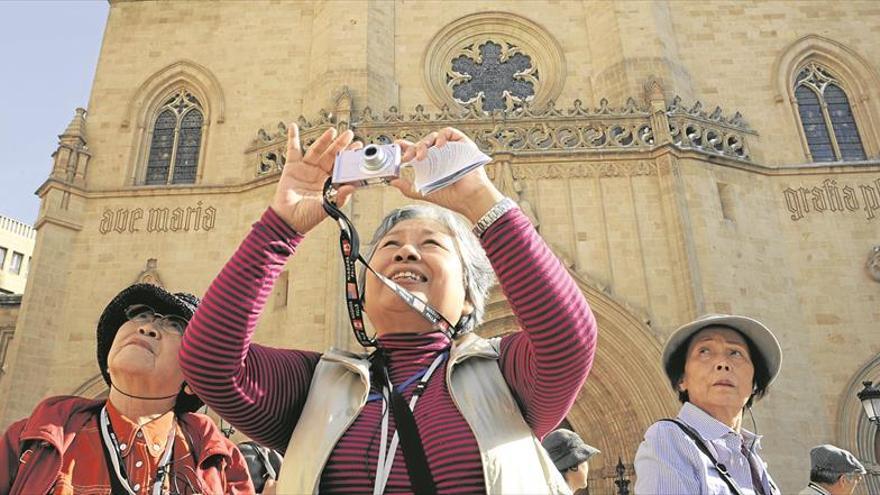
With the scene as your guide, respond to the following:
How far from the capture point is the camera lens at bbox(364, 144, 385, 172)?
1.66 metres

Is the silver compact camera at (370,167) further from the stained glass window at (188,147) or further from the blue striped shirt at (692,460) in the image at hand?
the stained glass window at (188,147)

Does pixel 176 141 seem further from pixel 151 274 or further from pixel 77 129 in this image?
pixel 151 274

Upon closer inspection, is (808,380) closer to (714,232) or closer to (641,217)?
(714,232)

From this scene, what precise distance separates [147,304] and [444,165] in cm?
149

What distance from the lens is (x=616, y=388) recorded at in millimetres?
10219

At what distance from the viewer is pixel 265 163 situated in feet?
41.1

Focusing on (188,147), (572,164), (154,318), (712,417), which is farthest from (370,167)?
(188,147)

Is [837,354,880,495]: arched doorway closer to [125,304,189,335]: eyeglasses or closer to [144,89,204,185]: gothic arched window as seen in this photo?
[125,304,189,335]: eyeglasses

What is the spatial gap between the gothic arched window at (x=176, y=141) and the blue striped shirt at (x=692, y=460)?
1246cm

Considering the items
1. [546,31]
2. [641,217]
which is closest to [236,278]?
[641,217]

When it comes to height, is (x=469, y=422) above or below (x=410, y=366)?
below

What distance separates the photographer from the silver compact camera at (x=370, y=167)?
1.65 metres

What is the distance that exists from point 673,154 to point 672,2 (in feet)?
16.9

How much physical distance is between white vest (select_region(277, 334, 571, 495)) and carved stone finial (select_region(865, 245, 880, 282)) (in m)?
11.5
